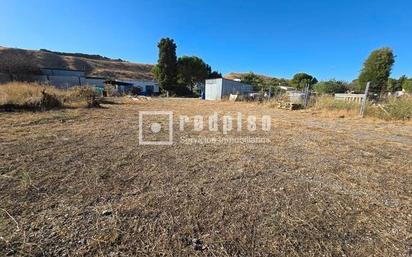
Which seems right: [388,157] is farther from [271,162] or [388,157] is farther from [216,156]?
[216,156]

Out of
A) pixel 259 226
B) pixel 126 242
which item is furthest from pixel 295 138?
pixel 126 242

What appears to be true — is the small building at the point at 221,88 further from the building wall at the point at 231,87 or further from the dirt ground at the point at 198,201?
the dirt ground at the point at 198,201

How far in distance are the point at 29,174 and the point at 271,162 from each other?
328 cm

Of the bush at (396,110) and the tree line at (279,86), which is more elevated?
the tree line at (279,86)

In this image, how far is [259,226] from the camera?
1.76 m

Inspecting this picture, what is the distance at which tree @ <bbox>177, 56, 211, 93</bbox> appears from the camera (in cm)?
3419

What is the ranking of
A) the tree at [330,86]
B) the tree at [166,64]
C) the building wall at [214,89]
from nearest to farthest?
the tree at [330,86], the building wall at [214,89], the tree at [166,64]

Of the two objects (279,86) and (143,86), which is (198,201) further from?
(143,86)

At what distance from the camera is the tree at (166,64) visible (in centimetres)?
2920

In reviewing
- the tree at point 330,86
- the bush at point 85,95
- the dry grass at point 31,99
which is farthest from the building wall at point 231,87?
the dry grass at point 31,99

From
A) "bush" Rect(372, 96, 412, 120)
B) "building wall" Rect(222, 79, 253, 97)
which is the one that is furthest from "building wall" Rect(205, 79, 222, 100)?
"bush" Rect(372, 96, 412, 120)

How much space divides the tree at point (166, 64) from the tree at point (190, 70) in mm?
3695

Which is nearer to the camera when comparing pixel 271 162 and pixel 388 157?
pixel 271 162

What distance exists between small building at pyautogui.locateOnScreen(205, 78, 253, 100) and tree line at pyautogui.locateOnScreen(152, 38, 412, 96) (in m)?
2.94
